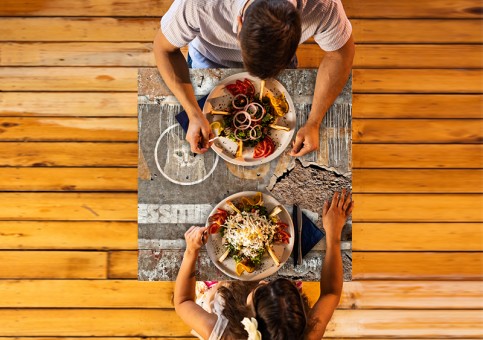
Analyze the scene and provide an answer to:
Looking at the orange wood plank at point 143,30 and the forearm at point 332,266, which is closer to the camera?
the forearm at point 332,266

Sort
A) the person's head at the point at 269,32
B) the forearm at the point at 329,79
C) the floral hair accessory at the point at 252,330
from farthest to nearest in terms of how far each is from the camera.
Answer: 1. the forearm at the point at 329,79
2. the floral hair accessory at the point at 252,330
3. the person's head at the point at 269,32

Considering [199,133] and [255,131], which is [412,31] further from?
[199,133]

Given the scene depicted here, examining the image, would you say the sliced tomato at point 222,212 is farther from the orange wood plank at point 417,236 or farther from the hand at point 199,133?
the orange wood plank at point 417,236

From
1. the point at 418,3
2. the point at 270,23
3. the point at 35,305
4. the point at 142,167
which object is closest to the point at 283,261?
the point at 142,167

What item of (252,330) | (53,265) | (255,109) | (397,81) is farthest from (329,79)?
(53,265)

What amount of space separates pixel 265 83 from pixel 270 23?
0.56 m

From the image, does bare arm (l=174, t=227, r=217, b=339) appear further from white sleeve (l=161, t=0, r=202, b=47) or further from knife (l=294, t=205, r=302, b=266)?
white sleeve (l=161, t=0, r=202, b=47)

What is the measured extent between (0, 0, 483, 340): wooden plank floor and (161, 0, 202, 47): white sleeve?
1.08 metres

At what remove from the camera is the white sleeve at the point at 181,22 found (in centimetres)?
172

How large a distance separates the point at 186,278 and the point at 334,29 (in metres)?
1.22

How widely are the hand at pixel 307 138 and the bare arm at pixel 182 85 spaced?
0.38 meters

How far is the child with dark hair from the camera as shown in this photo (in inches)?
67.0

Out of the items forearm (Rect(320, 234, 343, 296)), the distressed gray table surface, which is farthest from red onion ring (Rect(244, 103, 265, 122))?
forearm (Rect(320, 234, 343, 296))

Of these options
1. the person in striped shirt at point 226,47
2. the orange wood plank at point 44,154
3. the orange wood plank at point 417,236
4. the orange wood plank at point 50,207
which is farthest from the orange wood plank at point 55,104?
the orange wood plank at point 417,236
